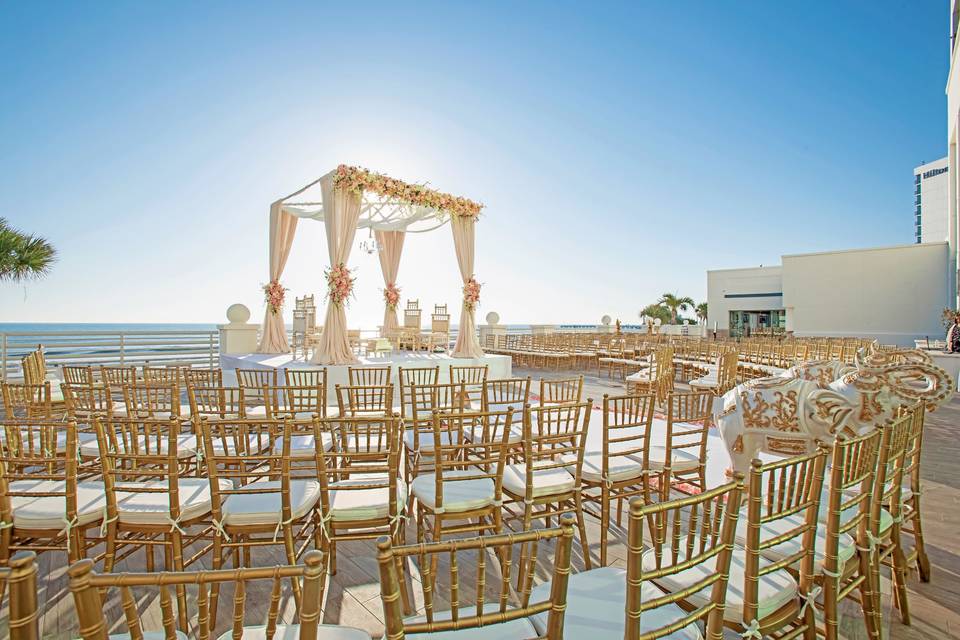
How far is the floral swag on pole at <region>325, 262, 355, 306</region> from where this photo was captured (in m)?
7.01

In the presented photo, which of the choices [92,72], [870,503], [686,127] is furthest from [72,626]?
[686,127]

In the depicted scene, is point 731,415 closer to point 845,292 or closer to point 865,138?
point 865,138

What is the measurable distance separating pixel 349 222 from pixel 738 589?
6877mm

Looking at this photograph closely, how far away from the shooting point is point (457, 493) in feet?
7.25

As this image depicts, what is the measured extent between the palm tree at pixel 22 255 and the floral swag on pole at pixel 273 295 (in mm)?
4713

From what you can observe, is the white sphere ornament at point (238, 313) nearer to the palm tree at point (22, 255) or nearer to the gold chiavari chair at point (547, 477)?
the palm tree at point (22, 255)

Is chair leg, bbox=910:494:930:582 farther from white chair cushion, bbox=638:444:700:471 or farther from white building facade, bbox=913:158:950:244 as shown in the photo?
white building facade, bbox=913:158:950:244

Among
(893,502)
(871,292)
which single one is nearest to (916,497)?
(893,502)

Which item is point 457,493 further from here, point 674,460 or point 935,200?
point 935,200

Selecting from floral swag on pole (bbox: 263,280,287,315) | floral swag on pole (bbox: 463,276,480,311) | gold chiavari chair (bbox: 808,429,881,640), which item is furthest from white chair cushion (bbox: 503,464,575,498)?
floral swag on pole (bbox: 263,280,287,315)

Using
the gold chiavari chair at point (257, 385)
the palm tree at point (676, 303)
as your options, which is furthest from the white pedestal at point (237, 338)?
the palm tree at point (676, 303)

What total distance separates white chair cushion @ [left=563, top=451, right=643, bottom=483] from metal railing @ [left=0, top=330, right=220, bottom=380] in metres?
6.66

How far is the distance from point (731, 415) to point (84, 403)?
5.11 metres

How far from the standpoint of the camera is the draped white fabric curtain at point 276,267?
8477mm
